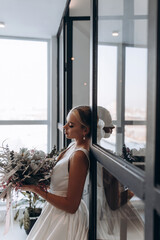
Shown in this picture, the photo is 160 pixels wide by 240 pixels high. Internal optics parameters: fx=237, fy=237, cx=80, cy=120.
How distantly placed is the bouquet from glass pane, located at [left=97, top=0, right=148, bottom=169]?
1.59ft

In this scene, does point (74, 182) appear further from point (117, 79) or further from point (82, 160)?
point (117, 79)

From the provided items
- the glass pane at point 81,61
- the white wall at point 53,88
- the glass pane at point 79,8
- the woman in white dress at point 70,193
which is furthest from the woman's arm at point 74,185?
the white wall at point 53,88

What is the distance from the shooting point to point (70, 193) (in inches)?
50.1

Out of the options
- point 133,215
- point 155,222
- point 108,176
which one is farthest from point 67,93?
point 155,222

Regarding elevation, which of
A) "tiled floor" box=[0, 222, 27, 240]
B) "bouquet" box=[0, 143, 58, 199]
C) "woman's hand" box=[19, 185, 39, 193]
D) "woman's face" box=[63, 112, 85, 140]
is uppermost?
"woman's face" box=[63, 112, 85, 140]

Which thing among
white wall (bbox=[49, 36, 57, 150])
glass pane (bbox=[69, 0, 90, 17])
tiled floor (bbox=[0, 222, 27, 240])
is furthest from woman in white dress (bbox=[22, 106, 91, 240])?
white wall (bbox=[49, 36, 57, 150])

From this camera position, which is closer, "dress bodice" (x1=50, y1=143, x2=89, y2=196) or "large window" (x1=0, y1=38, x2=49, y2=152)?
"dress bodice" (x1=50, y1=143, x2=89, y2=196)

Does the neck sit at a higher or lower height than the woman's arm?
higher

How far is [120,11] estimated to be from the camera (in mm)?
819

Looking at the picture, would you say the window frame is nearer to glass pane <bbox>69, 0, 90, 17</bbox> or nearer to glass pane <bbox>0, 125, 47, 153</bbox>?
glass pane <bbox>69, 0, 90, 17</bbox>

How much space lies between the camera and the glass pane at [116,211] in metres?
0.67

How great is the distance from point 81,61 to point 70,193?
1313 millimetres

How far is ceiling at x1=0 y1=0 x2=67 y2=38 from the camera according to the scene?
8.21 feet

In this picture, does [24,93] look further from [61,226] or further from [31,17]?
[61,226]
